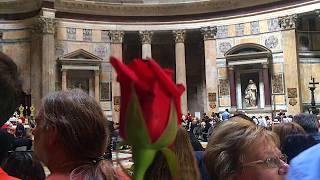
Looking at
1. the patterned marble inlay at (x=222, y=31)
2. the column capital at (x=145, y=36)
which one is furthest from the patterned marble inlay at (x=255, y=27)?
the column capital at (x=145, y=36)

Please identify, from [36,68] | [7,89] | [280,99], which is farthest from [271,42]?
[7,89]

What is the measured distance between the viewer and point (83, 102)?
1980 millimetres

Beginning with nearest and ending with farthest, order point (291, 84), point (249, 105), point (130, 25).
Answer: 1. point (291, 84)
2. point (249, 105)
3. point (130, 25)

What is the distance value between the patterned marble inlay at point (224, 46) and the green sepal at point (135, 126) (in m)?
27.1

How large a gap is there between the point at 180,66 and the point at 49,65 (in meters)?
8.55

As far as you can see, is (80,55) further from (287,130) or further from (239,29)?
(287,130)

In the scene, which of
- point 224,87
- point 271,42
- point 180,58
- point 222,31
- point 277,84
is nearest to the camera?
point 277,84

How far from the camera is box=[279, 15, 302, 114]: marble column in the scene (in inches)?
971

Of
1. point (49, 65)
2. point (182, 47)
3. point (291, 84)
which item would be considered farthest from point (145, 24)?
point (291, 84)

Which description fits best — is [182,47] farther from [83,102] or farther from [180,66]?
[83,102]

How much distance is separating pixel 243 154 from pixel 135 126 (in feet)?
6.44

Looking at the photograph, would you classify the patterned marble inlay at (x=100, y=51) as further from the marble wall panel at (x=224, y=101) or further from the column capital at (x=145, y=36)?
the marble wall panel at (x=224, y=101)

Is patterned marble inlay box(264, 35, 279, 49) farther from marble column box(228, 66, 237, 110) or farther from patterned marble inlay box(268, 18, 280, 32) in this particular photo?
marble column box(228, 66, 237, 110)

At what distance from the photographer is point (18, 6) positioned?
26.5 m
